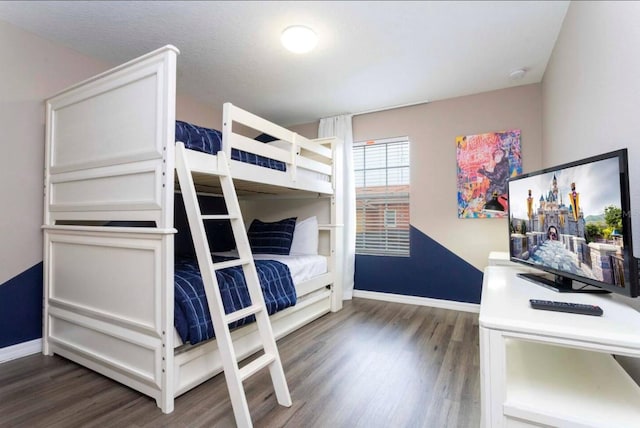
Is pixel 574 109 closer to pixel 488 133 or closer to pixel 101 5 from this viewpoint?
pixel 488 133

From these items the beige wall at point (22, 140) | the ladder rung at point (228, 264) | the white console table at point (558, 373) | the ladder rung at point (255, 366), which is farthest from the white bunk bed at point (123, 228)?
the white console table at point (558, 373)

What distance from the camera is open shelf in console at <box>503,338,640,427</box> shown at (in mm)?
939

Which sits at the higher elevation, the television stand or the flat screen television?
the flat screen television

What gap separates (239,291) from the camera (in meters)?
1.91

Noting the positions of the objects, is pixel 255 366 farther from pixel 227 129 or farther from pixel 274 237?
pixel 274 237

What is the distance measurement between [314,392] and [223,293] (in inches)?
29.4

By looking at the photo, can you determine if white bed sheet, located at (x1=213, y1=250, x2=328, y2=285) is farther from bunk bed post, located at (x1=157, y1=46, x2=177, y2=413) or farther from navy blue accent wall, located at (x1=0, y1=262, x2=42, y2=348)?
navy blue accent wall, located at (x1=0, y1=262, x2=42, y2=348)

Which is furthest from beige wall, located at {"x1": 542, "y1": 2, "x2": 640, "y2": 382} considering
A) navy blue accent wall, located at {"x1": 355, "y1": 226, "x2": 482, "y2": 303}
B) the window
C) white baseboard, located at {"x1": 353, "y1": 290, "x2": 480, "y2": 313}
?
white baseboard, located at {"x1": 353, "y1": 290, "x2": 480, "y2": 313}

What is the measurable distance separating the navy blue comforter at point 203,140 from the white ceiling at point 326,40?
2.55ft

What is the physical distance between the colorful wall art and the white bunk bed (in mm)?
2019

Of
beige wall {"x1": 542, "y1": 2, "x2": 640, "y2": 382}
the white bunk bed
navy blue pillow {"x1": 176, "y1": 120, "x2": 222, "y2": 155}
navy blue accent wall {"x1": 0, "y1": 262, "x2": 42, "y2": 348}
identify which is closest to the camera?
beige wall {"x1": 542, "y1": 2, "x2": 640, "y2": 382}

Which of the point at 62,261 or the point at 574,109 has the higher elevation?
the point at 574,109

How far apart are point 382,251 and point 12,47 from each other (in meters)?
Answer: 3.63

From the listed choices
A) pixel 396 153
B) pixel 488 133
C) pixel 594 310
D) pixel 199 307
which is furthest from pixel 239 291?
pixel 488 133
